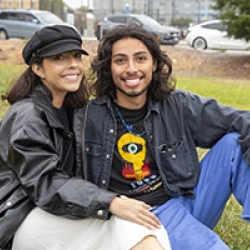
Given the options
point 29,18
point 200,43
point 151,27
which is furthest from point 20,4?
point 200,43

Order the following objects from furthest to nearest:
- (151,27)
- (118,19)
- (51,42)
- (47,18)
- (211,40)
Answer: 1. (118,19)
2. (151,27)
3. (47,18)
4. (211,40)
5. (51,42)

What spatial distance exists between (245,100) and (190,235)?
23.7 ft

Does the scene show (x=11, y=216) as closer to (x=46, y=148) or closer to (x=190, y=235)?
(x=46, y=148)

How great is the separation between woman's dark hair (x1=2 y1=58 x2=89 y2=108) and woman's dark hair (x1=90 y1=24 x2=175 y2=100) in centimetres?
19

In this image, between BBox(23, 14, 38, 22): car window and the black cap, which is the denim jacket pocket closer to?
the black cap

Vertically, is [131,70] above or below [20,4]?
above

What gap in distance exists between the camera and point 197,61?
60.0ft

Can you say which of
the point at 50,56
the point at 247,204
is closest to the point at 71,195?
the point at 50,56

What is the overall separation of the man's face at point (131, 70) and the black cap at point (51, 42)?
1.04ft

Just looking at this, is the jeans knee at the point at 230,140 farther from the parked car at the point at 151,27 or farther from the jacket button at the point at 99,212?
the parked car at the point at 151,27

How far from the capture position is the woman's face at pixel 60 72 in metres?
3.18

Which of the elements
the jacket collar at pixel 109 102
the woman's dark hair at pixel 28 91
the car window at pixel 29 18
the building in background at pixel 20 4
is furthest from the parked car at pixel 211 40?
the building in background at pixel 20 4

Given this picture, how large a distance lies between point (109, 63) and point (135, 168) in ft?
2.33

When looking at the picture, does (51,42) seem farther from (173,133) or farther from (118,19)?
(118,19)
